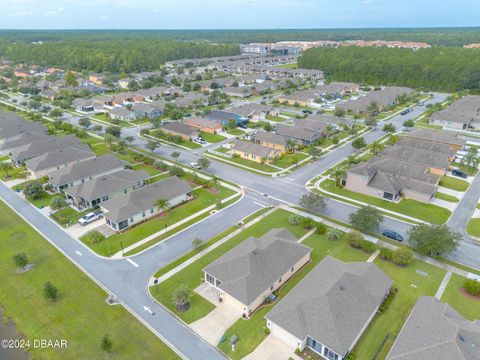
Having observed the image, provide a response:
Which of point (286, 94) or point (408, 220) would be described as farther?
point (286, 94)

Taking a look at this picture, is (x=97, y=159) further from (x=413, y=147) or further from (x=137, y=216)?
(x=413, y=147)

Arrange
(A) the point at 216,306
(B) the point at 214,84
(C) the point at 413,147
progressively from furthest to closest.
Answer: (B) the point at 214,84, (C) the point at 413,147, (A) the point at 216,306

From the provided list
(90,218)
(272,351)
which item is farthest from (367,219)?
(90,218)

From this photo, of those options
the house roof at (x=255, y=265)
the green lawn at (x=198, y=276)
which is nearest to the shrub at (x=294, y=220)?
the green lawn at (x=198, y=276)

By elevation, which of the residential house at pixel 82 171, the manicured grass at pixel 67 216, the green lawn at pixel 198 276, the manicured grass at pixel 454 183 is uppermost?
the residential house at pixel 82 171

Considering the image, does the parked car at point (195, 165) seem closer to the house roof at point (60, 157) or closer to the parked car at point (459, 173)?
the house roof at point (60, 157)

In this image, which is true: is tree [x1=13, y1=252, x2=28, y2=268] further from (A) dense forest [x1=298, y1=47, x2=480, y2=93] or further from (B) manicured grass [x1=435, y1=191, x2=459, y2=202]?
(A) dense forest [x1=298, y1=47, x2=480, y2=93]

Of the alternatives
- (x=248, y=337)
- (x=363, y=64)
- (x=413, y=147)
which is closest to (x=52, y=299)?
(x=248, y=337)
